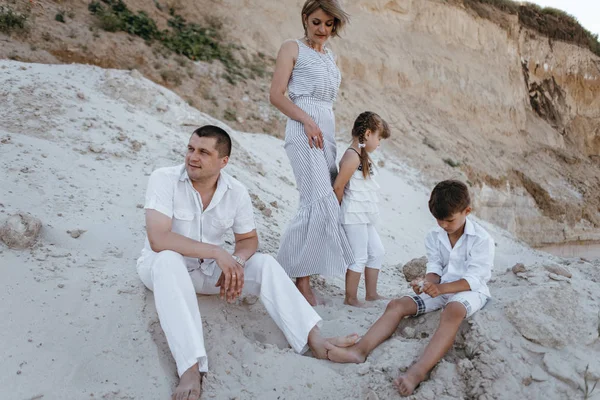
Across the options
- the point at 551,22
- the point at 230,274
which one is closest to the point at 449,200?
the point at 230,274

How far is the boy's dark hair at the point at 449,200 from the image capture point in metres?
2.89

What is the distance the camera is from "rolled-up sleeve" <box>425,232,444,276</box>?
3.16m

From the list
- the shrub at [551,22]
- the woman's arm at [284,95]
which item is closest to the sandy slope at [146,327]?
the woman's arm at [284,95]

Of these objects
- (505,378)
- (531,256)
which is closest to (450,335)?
(505,378)

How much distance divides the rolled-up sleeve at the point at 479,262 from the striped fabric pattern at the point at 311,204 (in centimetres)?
105

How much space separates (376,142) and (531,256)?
6445mm

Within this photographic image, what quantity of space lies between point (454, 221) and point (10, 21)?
8.91 metres

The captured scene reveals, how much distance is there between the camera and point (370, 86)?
1407cm

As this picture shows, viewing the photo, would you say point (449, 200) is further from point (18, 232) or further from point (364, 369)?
point (18, 232)

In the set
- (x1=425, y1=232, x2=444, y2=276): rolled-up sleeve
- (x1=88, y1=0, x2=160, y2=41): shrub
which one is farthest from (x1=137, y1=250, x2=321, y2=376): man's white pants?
(x1=88, y1=0, x2=160, y2=41): shrub

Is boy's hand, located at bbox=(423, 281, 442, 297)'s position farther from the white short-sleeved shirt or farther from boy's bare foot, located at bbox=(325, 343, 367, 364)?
the white short-sleeved shirt

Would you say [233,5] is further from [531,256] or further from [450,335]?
[450,335]

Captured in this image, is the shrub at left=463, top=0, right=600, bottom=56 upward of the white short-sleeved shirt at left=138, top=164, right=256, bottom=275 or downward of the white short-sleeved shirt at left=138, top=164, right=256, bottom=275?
upward

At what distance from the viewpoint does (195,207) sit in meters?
3.08
